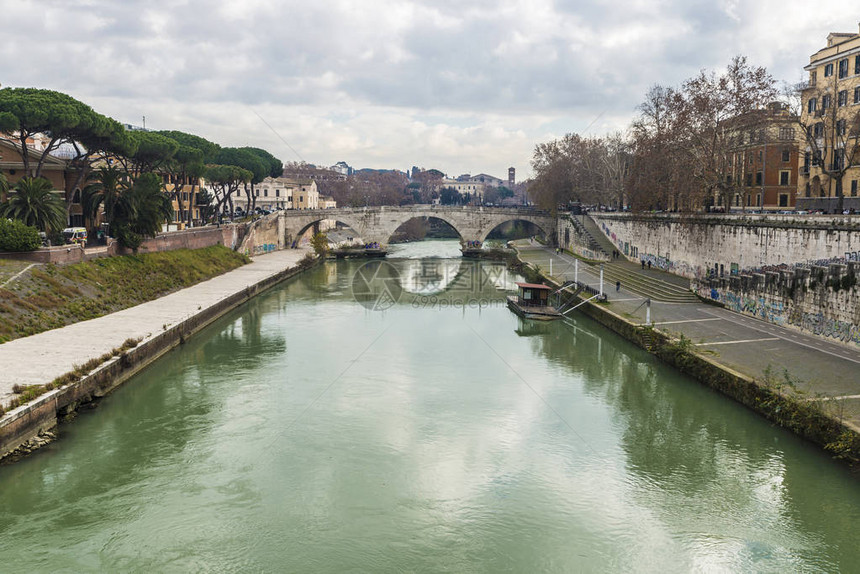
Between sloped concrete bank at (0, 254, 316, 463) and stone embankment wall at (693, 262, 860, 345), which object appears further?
stone embankment wall at (693, 262, 860, 345)

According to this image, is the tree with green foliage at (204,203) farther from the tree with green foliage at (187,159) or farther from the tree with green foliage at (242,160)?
the tree with green foliage at (187,159)

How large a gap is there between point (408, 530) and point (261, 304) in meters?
29.4

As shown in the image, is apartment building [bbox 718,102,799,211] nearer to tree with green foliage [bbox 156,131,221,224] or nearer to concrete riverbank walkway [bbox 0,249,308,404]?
concrete riverbank walkway [bbox 0,249,308,404]

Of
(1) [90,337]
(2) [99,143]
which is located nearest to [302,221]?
(2) [99,143]

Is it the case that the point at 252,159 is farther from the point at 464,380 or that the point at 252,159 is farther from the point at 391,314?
the point at 464,380

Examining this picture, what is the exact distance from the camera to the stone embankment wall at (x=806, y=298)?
2091 centimetres

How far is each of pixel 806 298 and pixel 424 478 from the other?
53.7 feet

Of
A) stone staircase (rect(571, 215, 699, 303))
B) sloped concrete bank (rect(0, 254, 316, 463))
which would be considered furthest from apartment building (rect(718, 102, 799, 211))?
sloped concrete bank (rect(0, 254, 316, 463))

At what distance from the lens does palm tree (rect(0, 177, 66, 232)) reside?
2986cm

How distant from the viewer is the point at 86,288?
99.0 feet

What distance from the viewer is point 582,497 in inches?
560

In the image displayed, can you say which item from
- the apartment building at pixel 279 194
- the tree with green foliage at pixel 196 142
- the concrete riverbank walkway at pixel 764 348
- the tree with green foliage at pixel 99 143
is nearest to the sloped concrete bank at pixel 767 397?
the concrete riverbank walkway at pixel 764 348

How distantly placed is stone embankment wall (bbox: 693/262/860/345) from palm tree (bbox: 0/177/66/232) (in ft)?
103

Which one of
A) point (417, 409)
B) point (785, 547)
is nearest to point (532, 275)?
point (417, 409)
